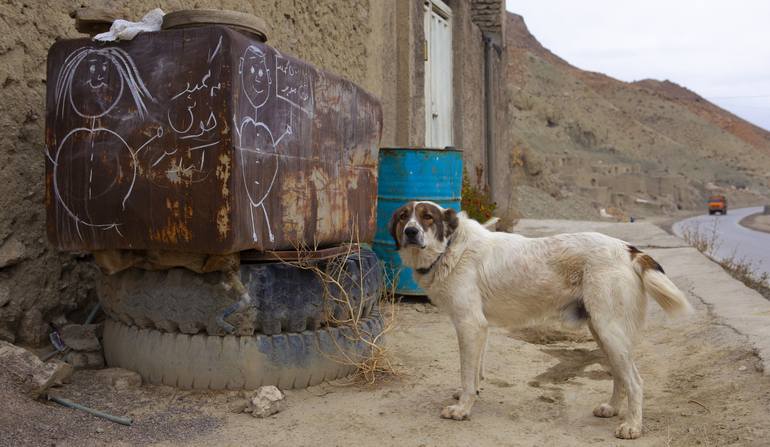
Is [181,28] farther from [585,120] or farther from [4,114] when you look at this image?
[585,120]

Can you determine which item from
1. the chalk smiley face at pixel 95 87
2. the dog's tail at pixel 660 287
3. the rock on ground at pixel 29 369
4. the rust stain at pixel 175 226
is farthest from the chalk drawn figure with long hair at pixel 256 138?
the dog's tail at pixel 660 287

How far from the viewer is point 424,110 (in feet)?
29.9

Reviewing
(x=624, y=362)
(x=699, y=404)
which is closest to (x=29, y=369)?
(x=624, y=362)

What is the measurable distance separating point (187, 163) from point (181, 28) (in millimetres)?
732

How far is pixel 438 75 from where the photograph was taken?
1018cm

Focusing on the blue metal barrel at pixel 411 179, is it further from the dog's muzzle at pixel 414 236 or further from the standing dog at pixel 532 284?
the dog's muzzle at pixel 414 236

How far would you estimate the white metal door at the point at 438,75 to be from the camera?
31.5 ft

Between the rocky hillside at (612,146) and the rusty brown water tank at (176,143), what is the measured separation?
18.7m

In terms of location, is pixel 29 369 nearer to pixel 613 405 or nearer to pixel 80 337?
pixel 80 337

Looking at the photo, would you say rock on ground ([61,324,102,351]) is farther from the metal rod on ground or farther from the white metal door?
the white metal door

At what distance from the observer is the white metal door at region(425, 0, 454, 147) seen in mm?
9594

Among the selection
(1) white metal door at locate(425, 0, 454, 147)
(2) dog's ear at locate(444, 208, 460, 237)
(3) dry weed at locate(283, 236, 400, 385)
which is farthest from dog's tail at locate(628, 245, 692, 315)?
(1) white metal door at locate(425, 0, 454, 147)

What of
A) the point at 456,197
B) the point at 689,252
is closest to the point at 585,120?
the point at 689,252

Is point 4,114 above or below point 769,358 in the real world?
above
